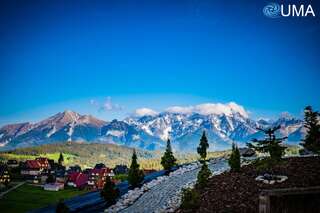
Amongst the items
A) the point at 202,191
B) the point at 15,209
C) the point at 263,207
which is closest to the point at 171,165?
the point at 15,209

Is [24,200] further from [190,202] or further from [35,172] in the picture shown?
[35,172]

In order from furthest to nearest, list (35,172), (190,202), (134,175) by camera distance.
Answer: (35,172), (134,175), (190,202)

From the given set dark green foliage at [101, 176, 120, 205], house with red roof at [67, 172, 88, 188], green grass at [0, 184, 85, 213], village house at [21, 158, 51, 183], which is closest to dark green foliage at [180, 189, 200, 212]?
dark green foliage at [101, 176, 120, 205]

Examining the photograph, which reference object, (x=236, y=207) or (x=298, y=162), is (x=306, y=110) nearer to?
(x=298, y=162)

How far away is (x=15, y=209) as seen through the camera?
122 feet

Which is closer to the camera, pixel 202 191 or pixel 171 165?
pixel 202 191

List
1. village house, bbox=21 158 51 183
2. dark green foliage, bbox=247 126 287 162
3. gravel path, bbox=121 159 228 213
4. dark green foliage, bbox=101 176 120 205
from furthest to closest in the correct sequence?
village house, bbox=21 158 51 183 < dark green foliage, bbox=101 176 120 205 < gravel path, bbox=121 159 228 213 < dark green foliage, bbox=247 126 287 162

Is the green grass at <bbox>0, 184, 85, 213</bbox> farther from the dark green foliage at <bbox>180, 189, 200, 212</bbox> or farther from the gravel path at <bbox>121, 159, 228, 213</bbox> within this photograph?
the dark green foliage at <bbox>180, 189, 200, 212</bbox>

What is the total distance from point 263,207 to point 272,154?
635 inches

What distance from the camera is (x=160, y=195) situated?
29031 millimetres

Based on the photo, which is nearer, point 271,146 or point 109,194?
point 271,146

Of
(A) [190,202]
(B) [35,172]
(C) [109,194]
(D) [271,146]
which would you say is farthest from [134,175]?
(B) [35,172]

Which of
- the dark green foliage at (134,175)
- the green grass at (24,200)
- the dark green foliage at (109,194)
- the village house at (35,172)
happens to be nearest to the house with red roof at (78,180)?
the village house at (35,172)

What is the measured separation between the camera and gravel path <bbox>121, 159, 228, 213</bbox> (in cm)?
2644
